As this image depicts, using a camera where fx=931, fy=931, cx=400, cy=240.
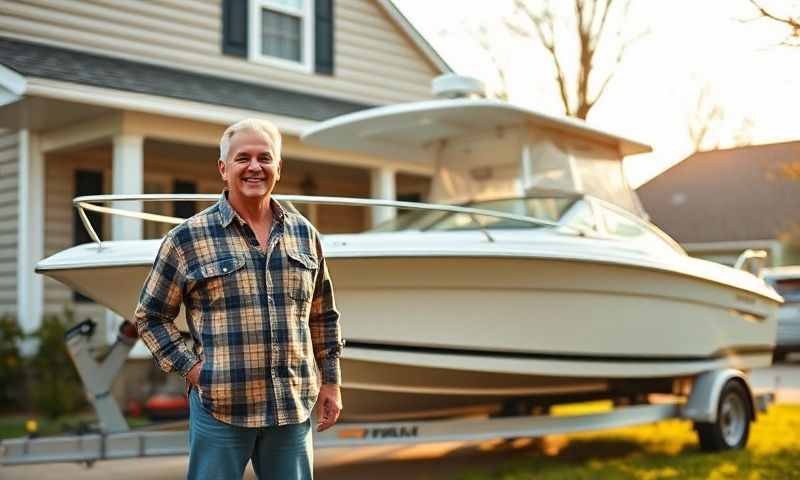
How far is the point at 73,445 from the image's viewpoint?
5199 millimetres

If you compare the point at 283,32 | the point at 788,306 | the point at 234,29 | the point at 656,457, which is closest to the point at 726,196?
the point at 788,306

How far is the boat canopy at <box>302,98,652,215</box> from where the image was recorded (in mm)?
6703

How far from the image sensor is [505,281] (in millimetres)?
5625

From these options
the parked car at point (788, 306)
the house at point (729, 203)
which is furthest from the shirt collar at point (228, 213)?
the house at point (729, 203)

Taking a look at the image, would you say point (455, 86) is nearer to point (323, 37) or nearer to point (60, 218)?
point (60, 218)

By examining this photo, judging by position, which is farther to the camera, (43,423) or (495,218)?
(43,423)

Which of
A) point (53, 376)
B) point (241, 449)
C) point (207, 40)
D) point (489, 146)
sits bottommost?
point (53, 376)

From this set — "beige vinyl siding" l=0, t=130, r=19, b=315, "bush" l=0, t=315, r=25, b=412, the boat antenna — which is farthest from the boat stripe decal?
"beige vinyl siding" l=0, t=130, r=19, b=315

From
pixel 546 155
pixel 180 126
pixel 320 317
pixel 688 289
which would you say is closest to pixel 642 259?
pixel 688 289

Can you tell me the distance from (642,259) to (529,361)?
105 centimetres

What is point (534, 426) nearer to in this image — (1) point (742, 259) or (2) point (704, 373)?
(2) point (704, 373)

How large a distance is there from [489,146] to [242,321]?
4638 mm

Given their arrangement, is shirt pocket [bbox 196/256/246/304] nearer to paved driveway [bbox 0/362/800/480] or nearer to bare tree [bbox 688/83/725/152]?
paved driveway [bbox 0/362/800/480]

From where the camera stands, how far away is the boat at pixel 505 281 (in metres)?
5.37
